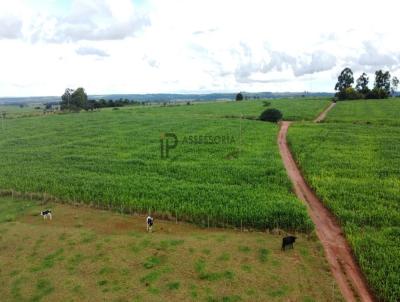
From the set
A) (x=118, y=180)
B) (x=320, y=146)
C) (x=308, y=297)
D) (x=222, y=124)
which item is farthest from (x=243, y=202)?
(x=222, y=124)

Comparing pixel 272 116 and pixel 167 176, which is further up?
pixel 272 116

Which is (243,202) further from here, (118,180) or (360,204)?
(118,180)

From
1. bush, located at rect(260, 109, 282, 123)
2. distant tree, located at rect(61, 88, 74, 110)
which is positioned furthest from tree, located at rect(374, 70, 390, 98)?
distant tree, located at rect(61, 88, 74, 110)

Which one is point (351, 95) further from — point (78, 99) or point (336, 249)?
point (336, 249)

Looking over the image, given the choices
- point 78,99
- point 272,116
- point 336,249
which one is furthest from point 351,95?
point 336,249

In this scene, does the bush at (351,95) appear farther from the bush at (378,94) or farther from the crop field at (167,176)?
the crop field at (167,176)

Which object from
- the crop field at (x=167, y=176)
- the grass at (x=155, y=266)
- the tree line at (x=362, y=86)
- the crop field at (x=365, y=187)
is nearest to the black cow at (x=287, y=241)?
the grass at (x=155, y=266)

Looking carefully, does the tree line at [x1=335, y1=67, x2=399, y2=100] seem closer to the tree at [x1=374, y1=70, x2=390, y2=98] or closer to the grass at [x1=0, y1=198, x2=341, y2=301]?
the tree at [x1=374, y1=70, x2=390, y2=98]
